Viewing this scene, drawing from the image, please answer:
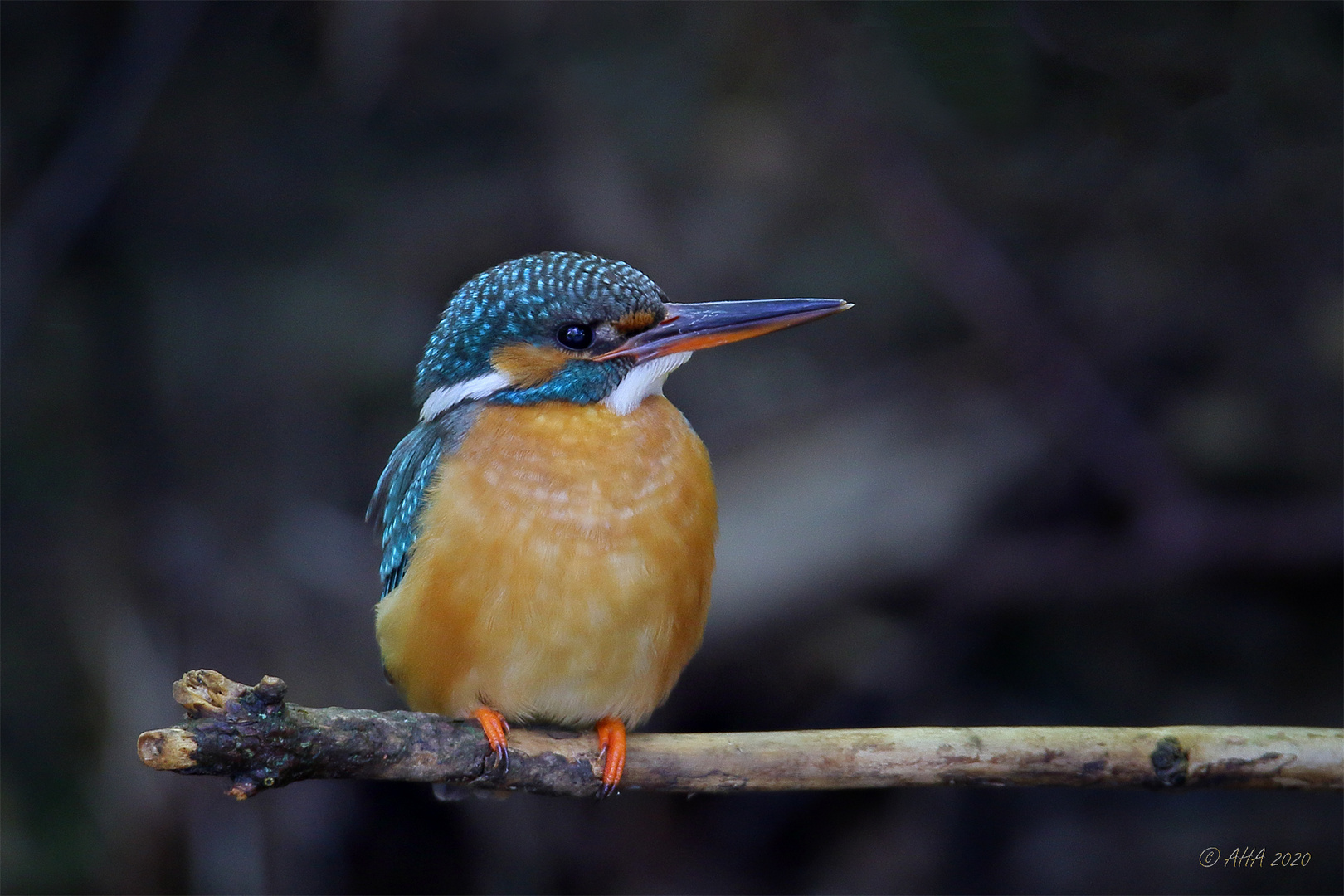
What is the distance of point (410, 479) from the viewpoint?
255 cm

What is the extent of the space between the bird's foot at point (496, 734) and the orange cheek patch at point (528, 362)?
0.68 meters

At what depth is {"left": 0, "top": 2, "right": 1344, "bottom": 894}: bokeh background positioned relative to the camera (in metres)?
3.85

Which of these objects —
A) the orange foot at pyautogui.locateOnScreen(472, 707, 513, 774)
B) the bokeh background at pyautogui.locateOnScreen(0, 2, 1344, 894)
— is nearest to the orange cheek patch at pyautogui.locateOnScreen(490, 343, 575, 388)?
the orange foot at pyautogui.locateOnScreen(472, 707, 513, 774)

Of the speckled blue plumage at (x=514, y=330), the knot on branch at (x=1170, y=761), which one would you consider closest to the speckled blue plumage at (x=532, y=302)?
the speckled blue plumage at (x=514, y=330)

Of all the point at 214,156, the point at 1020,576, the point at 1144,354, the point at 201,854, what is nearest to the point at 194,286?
the point at 214,156

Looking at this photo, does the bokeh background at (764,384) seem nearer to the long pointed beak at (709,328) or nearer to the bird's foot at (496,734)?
the bird's foot at (496,734)

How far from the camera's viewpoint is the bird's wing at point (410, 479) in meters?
2.47

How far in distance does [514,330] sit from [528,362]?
7 centimetres

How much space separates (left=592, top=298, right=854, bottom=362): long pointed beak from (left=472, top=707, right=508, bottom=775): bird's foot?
764 mm

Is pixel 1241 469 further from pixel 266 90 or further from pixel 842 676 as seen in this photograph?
pixel 266 90

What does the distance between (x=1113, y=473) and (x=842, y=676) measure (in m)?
1.17

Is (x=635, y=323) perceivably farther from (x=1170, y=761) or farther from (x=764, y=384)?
(x=764, y=384)

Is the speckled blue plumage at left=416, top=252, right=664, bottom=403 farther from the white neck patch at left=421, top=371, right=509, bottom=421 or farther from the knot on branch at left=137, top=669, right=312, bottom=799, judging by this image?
the knot on branch at left=137, top=669, right=312, bottom=799

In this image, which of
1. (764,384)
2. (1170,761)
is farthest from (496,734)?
(764,384)
